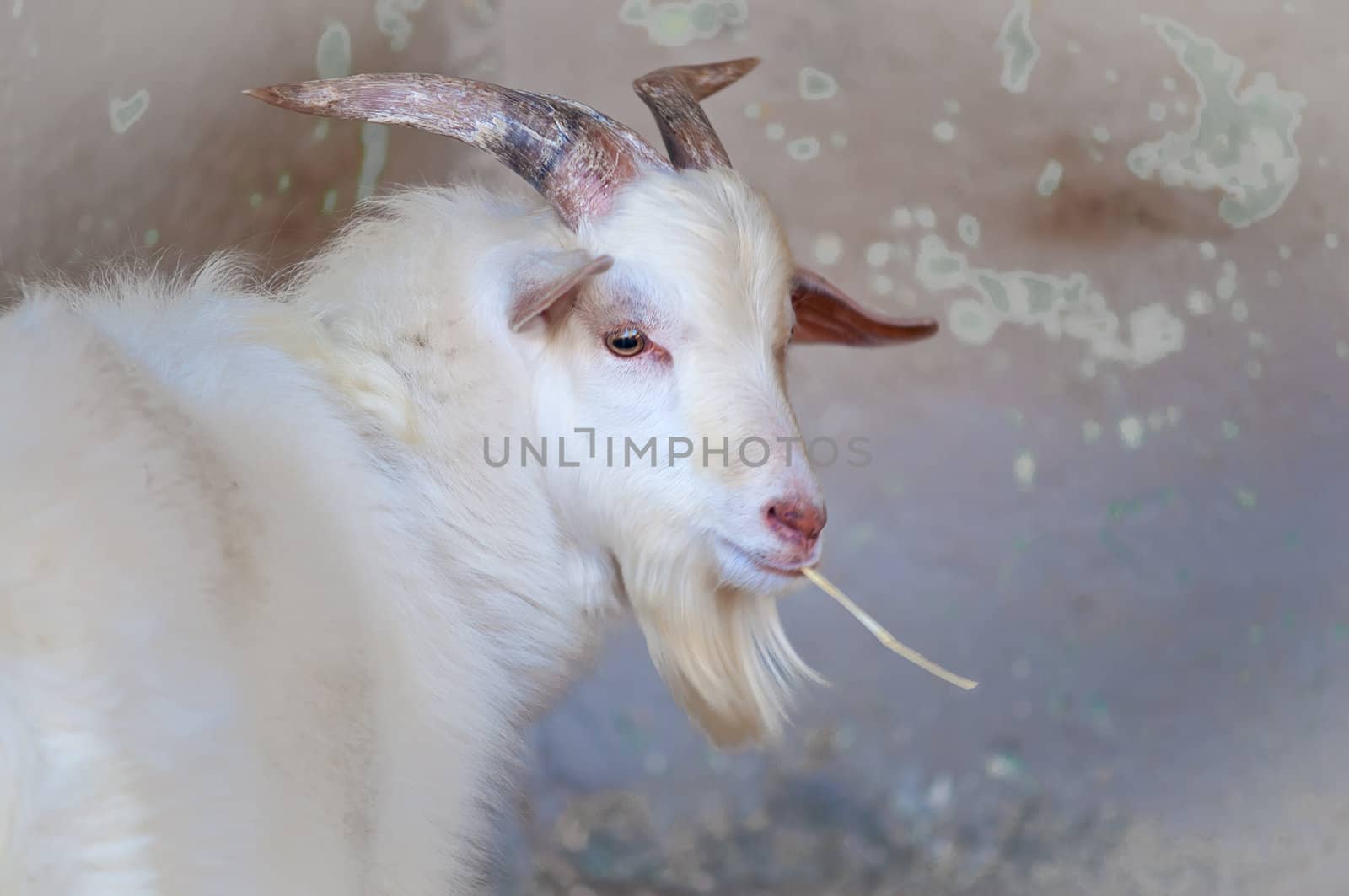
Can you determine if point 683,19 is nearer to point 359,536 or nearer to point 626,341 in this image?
point 626,341

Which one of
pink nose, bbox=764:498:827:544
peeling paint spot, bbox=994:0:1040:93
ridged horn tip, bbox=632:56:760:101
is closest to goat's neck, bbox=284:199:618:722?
pink nose, bbox=764:498:827:544

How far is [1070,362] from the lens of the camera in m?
2.76

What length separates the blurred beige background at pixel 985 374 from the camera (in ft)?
7.68

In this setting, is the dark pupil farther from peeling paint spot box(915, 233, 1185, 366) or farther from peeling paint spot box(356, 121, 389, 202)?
peeling paint spot box(915, 233, 1185, 366)

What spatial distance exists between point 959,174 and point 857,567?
91cm

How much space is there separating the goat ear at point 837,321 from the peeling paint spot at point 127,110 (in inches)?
53.5

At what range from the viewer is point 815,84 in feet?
9.14

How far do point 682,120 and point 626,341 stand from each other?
35 cm

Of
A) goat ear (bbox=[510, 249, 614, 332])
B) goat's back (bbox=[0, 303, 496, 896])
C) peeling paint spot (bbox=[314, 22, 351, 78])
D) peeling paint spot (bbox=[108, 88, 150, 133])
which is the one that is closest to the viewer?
goat's back (bbox=[0, 303, 496, 896])

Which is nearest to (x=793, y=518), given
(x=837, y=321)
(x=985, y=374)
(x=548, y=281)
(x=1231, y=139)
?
(x=548, y=281)

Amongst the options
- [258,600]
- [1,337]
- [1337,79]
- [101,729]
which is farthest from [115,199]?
[1337,79]

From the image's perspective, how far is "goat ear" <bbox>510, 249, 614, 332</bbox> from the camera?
1239 mm

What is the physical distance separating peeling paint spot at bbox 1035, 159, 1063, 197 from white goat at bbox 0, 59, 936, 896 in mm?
1302

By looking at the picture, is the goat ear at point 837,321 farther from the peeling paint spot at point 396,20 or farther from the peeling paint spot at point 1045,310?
the peeling paint spot at point 396,20
